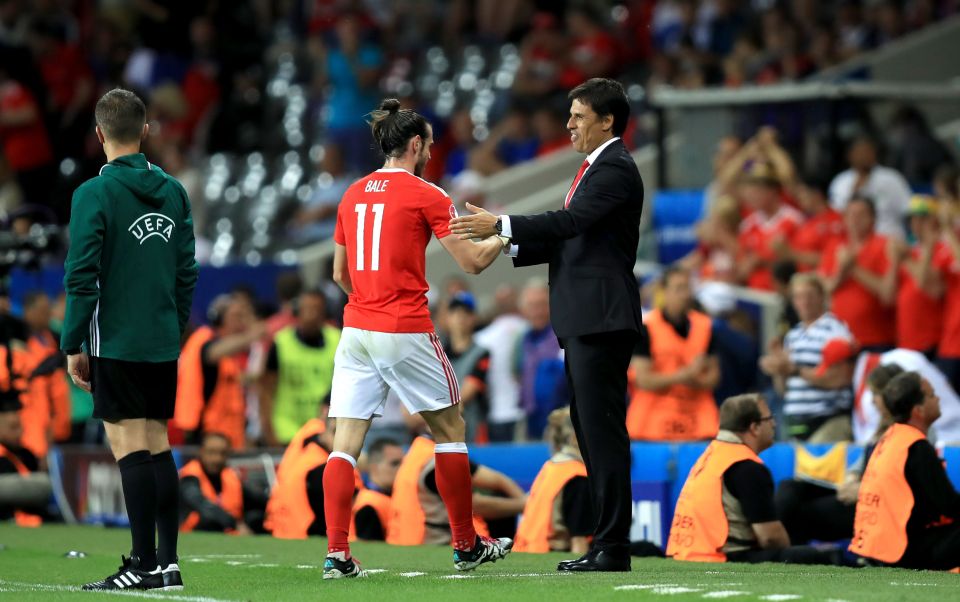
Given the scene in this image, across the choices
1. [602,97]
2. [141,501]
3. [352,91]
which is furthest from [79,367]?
[352,91]

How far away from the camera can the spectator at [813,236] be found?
1479 cm

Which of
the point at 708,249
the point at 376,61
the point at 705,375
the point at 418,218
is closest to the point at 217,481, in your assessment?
the point at 705,375

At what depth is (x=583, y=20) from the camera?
2131 centimetres

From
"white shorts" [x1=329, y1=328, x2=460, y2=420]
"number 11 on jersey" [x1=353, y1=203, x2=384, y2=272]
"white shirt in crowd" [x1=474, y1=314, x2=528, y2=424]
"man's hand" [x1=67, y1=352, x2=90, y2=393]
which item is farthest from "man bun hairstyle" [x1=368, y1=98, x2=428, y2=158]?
"white shirt in crowd" [x1=474, y1=314, x2=528, y2=424]

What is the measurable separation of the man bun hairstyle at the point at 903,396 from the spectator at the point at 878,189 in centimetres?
576

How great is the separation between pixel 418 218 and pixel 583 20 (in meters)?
13.6

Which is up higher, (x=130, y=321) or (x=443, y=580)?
(x=130, y=321)

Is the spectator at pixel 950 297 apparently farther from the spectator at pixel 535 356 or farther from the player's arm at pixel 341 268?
the player's arm at pixel 341 268

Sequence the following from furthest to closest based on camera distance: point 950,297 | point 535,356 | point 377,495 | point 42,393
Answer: point 42,393 < point 535,356 < point 950,297 < point 377,495

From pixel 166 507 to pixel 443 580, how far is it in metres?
1.24

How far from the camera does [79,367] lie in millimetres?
7699

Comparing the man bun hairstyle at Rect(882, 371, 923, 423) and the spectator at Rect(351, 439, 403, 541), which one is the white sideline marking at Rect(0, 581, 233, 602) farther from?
the man bun hairstyle at Rect(882, 371, 923, 423)

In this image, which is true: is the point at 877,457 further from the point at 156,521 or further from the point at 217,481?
the point at 217,481

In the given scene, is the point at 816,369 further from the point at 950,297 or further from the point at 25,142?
the point at 25,142
